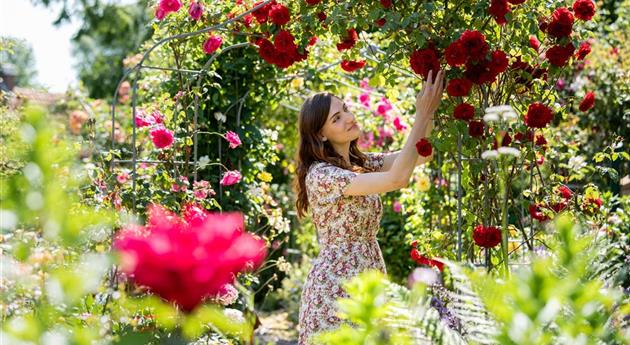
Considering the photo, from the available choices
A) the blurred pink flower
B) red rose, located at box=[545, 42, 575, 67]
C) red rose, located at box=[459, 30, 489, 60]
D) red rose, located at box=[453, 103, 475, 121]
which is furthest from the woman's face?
the blurred pink flower

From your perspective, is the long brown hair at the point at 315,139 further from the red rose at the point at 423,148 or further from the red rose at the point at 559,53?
the red rose at the point at 559,53

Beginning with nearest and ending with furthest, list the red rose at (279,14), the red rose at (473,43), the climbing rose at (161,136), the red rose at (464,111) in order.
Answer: the red rose at (473,43)
the red rose at (464,111)
the red rose at (279,14)
the climbing rose at (161,136)

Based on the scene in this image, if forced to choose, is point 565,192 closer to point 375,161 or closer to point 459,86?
point 375,161

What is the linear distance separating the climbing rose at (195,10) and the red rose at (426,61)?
3.86ft

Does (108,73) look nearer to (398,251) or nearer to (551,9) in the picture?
(398,251)

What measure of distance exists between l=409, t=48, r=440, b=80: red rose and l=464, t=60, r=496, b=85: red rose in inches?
4.4

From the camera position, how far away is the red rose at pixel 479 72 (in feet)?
7.60

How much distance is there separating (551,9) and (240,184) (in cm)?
240

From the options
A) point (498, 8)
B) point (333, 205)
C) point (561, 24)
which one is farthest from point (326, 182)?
point (561, 24)

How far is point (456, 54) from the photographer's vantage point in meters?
2.28

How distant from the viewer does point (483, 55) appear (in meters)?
2.29

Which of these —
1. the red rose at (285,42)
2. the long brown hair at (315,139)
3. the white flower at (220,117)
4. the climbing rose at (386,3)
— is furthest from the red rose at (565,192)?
the white flower at (220,117)

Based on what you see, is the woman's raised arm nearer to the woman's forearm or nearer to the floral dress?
the woman's forearm

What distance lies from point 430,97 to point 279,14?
69 cm
